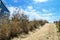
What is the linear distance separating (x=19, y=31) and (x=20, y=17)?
170cm

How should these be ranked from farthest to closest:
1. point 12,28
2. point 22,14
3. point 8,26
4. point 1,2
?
point 1,2 < point 22,14 < point 12,28 < point 8,26

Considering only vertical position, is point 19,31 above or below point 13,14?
below

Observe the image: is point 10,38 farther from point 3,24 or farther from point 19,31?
point 19,31

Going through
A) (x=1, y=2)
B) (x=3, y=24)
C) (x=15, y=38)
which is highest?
(x=1, y=2)

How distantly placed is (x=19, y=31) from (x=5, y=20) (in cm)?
206

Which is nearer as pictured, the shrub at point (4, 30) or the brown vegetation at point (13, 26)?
the shrub at point (4, 30)

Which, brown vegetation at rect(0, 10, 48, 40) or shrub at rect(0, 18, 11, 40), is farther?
brown vegetation at rect(0, 10, 48, 40)

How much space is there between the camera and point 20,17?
17703 millimetres

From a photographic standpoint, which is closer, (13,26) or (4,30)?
(4,30)

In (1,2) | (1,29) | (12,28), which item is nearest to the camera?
(1,29)

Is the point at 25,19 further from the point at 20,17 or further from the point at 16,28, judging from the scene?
the point at 16,28

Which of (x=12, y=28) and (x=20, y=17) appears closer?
(x=12, y=28)

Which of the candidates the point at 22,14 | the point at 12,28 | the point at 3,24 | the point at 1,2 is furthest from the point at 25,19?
the point at 1,2

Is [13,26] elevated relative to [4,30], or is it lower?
elevated
